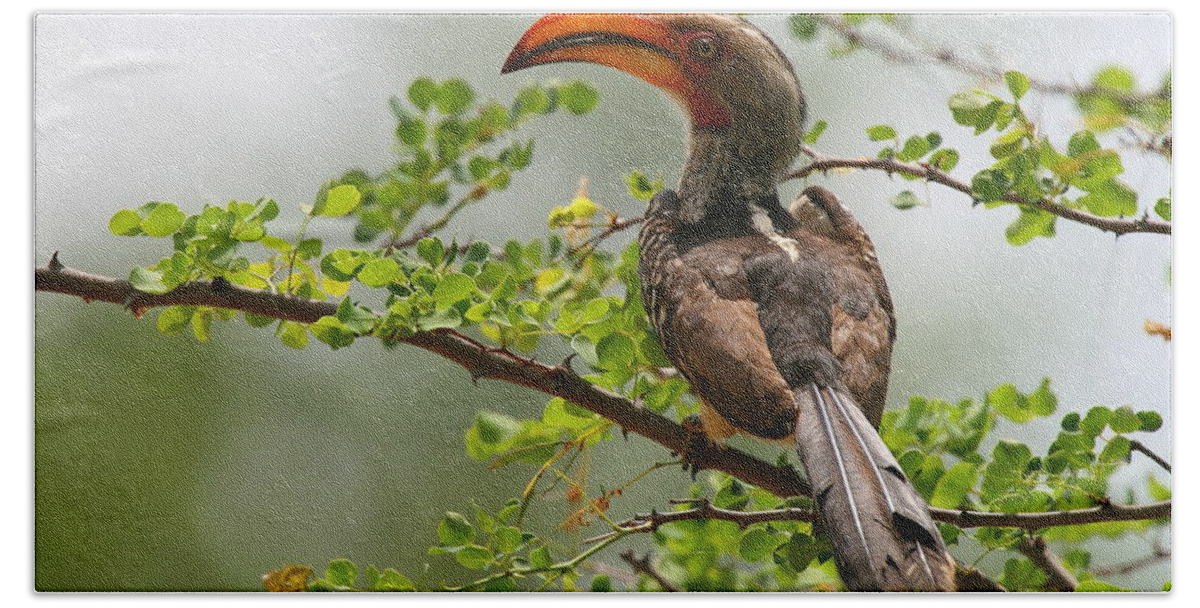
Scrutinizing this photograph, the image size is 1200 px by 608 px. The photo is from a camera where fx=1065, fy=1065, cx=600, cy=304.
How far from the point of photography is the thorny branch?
1665 mm

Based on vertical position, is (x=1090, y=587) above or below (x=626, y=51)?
below

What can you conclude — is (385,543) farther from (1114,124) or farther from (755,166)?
(1114,124)

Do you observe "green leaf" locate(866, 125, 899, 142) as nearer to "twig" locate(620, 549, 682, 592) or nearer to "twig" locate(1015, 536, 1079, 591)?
"twig" locate(1015, 536, 1079, 591)

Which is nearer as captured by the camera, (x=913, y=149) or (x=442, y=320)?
(x=442, y=320)

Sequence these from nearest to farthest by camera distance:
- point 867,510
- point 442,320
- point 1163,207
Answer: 1. point 867,510
2. point 442,320
3. point 1163,207

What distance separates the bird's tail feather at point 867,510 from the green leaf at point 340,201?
77cm

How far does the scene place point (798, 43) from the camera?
1765mm

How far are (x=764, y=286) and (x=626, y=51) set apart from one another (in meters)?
0.45

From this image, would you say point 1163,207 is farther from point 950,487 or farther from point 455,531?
point 455,531

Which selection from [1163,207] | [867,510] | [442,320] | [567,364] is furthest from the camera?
[1163,207]

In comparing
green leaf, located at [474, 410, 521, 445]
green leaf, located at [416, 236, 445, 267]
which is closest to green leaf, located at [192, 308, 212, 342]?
green leaf, located at [416, 236, 445, 267]

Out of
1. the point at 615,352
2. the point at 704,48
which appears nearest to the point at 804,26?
the point at 704,48

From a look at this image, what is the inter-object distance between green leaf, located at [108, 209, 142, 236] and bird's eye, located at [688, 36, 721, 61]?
0.94 metres

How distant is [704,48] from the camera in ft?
5.74
